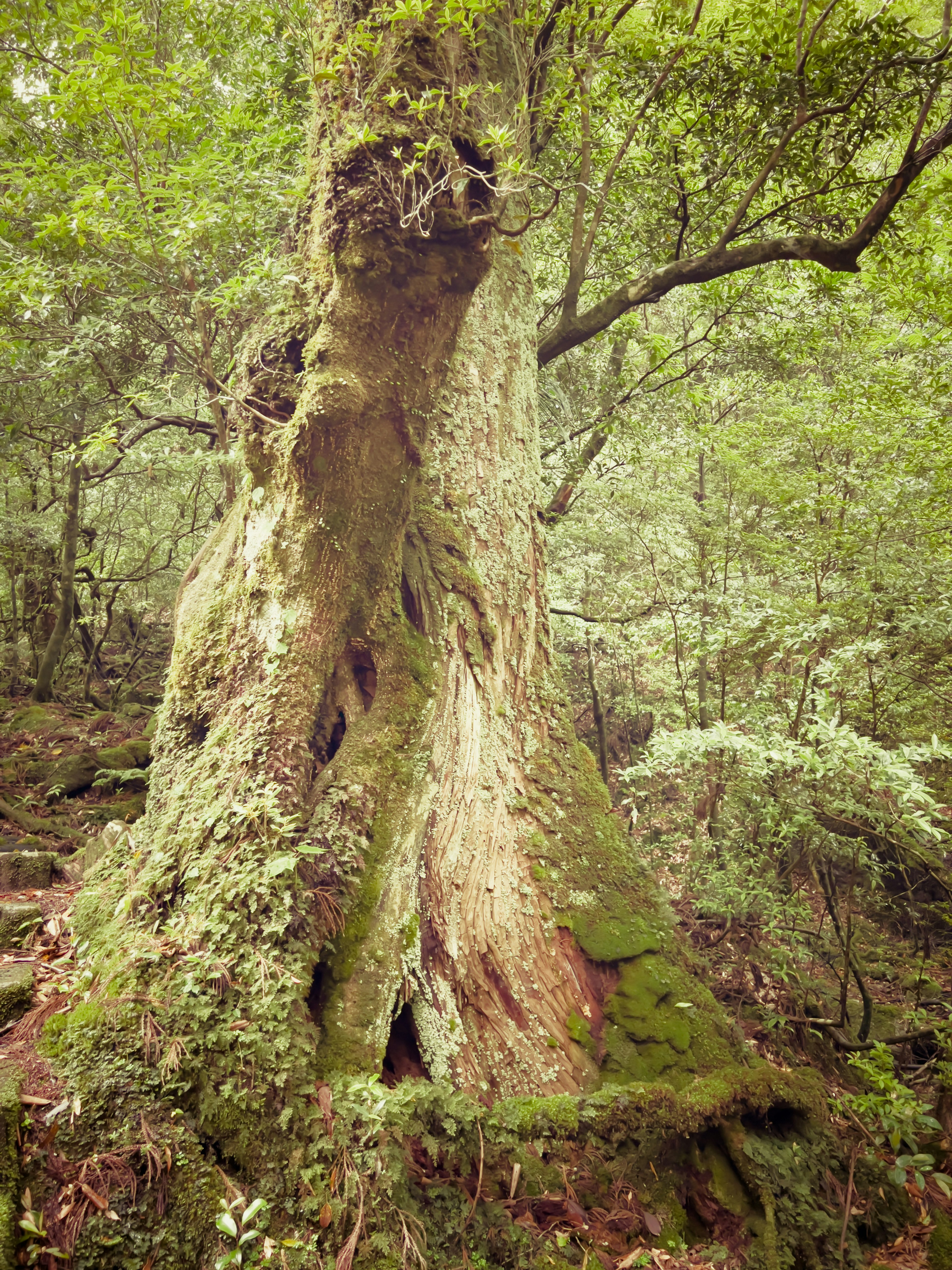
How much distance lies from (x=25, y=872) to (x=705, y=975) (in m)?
4.81

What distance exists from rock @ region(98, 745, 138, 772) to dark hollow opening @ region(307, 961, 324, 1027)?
5.74 meters

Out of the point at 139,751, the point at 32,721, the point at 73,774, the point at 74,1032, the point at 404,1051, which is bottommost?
the point at 404,1051

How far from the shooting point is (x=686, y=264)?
16.3 feet

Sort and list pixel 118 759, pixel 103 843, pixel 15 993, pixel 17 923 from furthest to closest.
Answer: pixel 118 759 < pixel 103 843 < pixel 17 923 < pixel 15 993

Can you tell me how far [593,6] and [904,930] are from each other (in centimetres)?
951

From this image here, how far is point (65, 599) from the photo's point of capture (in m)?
9.98

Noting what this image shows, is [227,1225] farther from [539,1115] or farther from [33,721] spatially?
[33,721]

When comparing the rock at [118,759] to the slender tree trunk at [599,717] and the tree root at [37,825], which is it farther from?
the slender tree trunk at [599,717]

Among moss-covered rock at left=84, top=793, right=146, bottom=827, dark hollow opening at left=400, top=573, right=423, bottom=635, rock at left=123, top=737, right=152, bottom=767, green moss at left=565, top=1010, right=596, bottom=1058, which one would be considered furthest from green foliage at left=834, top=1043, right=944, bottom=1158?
rock at left=123, top=737, right=152, bottom=767

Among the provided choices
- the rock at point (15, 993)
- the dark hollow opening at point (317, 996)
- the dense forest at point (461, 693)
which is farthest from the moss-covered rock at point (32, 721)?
the dark hollow opening at point (317, 996)

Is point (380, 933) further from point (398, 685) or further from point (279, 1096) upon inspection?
point (398, 685)

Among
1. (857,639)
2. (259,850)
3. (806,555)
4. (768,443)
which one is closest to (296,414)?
(259,850)

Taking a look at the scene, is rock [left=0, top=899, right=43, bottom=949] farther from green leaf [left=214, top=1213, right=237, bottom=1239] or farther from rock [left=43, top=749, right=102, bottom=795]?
rock [left=43, top=749, right=102, bottom=795]

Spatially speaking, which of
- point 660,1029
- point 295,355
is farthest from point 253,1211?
point 295,355
